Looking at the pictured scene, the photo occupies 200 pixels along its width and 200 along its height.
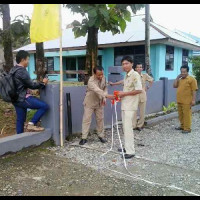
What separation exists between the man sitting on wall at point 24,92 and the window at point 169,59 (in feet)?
40.4

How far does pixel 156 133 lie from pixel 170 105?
3.52m

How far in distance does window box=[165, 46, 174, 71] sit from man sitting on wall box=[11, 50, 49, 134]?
40.4 feet

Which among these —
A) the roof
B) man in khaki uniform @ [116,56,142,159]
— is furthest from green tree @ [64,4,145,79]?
the roof

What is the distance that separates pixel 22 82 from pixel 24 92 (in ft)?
0.75

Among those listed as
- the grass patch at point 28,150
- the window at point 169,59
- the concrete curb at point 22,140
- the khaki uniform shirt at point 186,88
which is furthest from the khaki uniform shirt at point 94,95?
the window at point 169,59

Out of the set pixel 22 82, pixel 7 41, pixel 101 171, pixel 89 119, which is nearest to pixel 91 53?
pixel 89 119

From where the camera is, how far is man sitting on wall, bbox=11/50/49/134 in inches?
179

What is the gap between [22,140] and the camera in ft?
15.7

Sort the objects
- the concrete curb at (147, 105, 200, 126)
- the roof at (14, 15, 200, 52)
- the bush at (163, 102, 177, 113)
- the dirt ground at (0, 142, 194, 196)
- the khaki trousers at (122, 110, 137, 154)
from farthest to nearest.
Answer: the roof at (14, 15, 200, 52)
the bush at (163, 102, 177, 113)
the concrete curb at (147, 105, 200, 126)
the khaki trousers at (122, 110, 137, 154)
the dirt ground at (0, 142, 194, 196)

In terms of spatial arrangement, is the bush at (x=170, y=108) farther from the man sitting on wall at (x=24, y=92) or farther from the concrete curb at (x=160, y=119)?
the man sitting on wall at (x=24, y=92)

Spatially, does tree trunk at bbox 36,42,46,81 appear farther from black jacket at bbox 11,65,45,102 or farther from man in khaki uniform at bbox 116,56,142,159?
man in khaki uniform at bbox 116,56,142,159

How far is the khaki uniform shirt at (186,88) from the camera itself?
21.1ft

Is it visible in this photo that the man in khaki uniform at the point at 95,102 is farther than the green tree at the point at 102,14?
Yes
